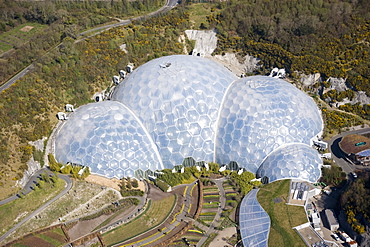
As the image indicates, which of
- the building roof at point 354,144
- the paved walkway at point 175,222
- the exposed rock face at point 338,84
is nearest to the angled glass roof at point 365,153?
the building roof at point 354,144

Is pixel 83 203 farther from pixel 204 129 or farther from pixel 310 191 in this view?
pixel 310 191

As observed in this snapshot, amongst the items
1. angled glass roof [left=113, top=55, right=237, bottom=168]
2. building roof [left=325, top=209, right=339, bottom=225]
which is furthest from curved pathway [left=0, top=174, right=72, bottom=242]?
building roof [left=325, top=209, right=339, bottom=225]

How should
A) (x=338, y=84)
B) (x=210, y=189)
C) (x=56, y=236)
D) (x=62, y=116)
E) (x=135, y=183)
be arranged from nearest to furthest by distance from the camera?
1. (x=56, y=236)
2. (x=135, y=183)
3. (x=210, y=189)
4. (x=62, y=116)
5. (x=338, y=84)

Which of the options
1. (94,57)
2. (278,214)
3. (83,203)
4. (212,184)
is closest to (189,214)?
(212,184)

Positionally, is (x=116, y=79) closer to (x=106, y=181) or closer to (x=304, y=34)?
(x=106, y=181)

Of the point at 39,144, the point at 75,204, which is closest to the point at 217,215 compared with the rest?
the point at 75,204
